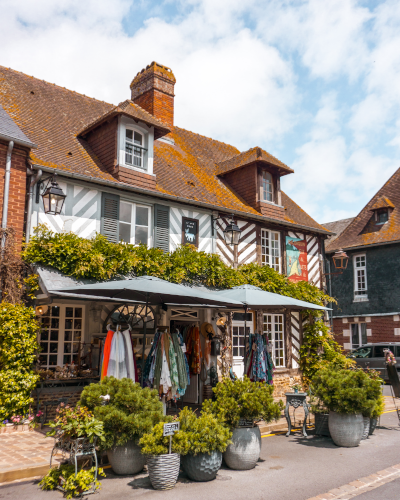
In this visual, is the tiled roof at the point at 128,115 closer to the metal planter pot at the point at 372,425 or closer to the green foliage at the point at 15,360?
the green foliage at the point at 15,360

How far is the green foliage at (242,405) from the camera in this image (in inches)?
227

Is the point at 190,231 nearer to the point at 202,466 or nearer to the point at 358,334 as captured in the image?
the point at 202,466

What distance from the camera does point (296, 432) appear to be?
816 centimetres

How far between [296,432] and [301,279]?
24.3ft

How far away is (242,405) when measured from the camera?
582 centimetres

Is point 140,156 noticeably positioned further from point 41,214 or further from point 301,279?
point 301,279

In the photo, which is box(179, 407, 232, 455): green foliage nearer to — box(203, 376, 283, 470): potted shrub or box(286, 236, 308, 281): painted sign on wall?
box(203, 376, 283, 470): potted shrub

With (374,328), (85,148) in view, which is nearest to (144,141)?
(85,148)

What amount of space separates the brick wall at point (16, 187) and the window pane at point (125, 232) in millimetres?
2422

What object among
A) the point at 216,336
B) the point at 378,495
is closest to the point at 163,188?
the point at 216,336

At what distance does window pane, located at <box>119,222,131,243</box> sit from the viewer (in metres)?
11.0

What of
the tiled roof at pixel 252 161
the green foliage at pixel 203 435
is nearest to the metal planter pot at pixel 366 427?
the green foliage at pixel 203 435

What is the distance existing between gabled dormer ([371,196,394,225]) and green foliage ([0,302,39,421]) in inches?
694

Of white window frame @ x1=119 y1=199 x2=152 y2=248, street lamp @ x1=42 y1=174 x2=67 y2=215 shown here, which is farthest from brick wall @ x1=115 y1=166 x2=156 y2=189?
street lamp @ x1=42 y1=174 x2=67 y2=215
